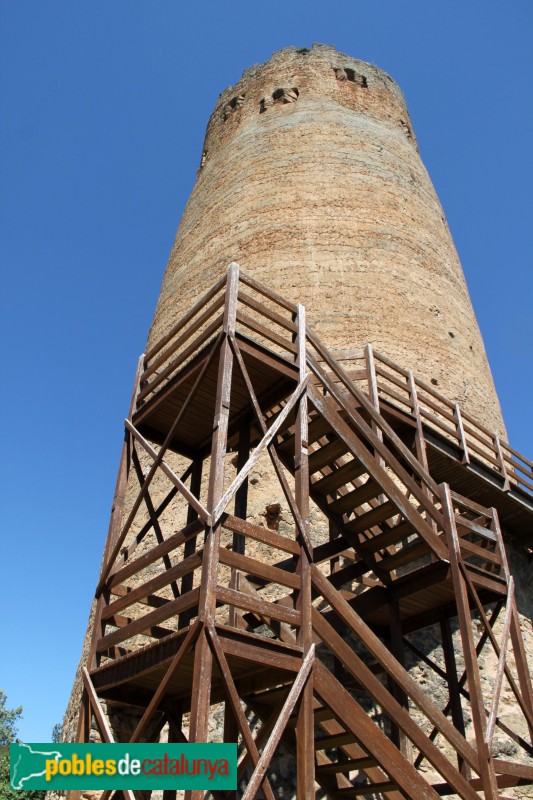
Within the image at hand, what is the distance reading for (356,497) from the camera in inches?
263

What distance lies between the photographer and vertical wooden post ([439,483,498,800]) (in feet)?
19.1

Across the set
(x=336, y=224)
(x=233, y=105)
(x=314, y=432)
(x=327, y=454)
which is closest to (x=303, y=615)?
(x=327, y=454)

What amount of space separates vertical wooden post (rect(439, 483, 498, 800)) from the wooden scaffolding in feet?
0.06

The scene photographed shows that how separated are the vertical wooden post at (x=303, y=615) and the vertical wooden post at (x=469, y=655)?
174 cm

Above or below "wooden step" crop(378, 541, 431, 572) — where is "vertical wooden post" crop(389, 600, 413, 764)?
below

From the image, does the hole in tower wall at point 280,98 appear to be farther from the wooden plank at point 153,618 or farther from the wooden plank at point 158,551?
the wooden plank at point 153,618

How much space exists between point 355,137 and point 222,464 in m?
12.6

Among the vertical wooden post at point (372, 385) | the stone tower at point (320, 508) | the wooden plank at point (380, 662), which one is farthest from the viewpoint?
the vertical wooden post at point (372, 385)

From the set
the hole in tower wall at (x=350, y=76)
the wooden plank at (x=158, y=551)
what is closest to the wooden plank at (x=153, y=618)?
the wooden plank at (x=158, y=551)

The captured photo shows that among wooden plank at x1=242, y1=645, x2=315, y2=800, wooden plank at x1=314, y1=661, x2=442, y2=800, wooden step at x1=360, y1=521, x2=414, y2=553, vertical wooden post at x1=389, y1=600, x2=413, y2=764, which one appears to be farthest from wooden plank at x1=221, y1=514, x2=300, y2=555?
vertical wooden post at x1=389, y1=600, x2=413, y2=764

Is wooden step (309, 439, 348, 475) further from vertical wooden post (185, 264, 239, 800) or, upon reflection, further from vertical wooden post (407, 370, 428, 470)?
vertical wooden post (407, 370, 428, 470)

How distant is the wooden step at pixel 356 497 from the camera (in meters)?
6.46

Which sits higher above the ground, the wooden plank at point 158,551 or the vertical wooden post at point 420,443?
the vertical wooden post at point 420,443

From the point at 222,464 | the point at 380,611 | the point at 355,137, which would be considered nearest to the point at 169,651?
the point at 222,464
